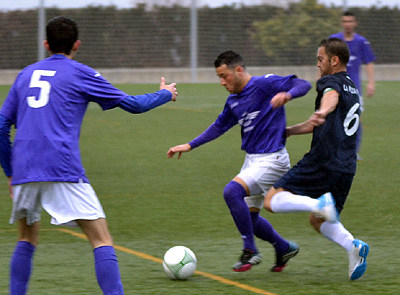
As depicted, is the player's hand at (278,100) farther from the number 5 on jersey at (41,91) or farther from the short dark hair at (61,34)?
the number 5 on jersey at (41,91)

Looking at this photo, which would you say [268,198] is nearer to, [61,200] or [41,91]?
[61,200]

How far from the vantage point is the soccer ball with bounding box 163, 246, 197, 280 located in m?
5.60

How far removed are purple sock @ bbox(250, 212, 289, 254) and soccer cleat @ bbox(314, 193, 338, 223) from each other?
1.95ft

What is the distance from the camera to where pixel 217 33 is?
27.1m

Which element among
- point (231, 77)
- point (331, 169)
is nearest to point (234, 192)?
point (331, 169)

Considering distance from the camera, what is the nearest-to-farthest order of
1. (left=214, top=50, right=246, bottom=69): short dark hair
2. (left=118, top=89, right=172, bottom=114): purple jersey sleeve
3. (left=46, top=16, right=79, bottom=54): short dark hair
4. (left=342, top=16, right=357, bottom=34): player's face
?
(left=46, top=16, right=79, bottom=54): short dark hair
(left=118, top=89, right=172, bottom=114): purple jersey sleeve
(left=214, top=50, right=246, bottom=69): short dark hair
(left=342, top=16, right=357, bottom=34): player's face

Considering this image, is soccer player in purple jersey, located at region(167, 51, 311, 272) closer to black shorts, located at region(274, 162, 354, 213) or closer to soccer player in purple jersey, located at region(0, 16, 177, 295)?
black shorts, located at region(274, 162, 354, 213)

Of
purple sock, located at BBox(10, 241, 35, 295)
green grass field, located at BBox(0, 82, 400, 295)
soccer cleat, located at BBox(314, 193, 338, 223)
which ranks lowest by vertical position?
green grass field, located at BBox(0, 82, 400, 295)

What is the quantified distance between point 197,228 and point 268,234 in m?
1.64

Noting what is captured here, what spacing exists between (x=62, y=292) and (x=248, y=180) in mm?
1521

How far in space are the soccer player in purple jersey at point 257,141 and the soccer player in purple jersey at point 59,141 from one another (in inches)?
60.4

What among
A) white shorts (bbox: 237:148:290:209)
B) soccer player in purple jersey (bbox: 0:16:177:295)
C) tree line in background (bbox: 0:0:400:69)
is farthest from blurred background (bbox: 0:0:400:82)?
soccer player in purple jersey (bbox: 0:16:177:295)

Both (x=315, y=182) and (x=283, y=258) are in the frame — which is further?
(x=283, y=258)

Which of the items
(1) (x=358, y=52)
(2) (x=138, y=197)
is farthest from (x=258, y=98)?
(1) (x=358, y=52)
